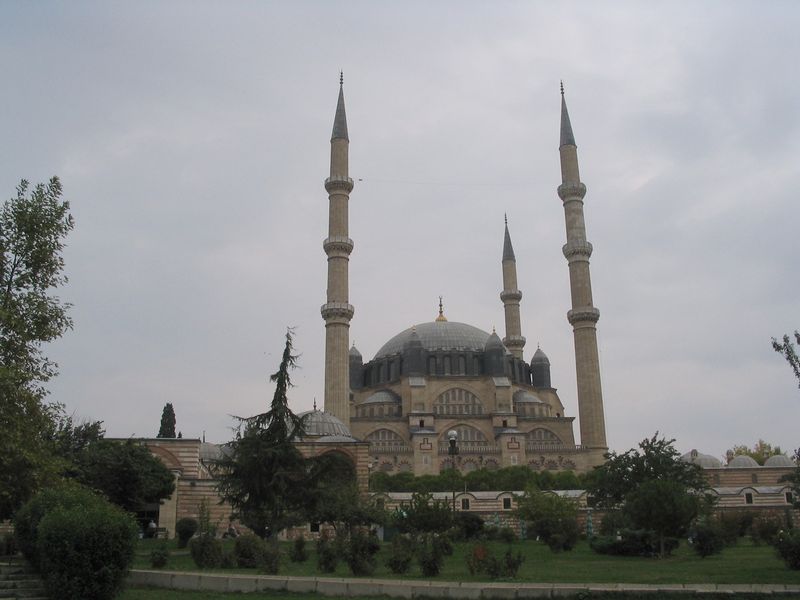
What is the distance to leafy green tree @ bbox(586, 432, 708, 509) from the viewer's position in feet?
79.4

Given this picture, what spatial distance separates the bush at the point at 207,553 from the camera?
14336mm

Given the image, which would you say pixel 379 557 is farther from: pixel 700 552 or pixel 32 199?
pixel 32 199

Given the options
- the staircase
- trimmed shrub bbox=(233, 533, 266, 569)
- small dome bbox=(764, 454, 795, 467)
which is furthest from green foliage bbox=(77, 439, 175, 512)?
small dome bbox=(764, 454, 795, 467)

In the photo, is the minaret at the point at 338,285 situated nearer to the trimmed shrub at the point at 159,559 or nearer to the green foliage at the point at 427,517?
the green foliage at the point at 427,517

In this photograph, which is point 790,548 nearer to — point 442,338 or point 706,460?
point 706,460

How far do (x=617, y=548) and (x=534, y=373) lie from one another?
120 feet

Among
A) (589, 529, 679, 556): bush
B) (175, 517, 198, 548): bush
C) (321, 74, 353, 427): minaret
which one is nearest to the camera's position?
(589, 529, 679, 556): bush

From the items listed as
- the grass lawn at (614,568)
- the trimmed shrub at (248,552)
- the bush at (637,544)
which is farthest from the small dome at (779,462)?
the trimmed shrub at (248,552)

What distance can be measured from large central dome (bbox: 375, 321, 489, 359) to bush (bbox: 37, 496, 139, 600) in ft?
145

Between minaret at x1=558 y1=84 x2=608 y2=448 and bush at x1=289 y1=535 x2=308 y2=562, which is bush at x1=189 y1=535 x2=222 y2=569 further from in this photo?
minaret at x1=558 y1=84 x2=608 y2=448

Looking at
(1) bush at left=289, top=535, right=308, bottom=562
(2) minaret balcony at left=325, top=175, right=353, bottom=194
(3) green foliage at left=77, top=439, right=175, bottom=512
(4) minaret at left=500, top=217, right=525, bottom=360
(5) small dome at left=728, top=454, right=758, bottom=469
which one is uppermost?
(2) minaret balcony at left=325, top=175, right=353, bottom=194

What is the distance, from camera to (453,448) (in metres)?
18.5

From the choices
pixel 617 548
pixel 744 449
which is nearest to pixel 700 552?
pixel 617 548

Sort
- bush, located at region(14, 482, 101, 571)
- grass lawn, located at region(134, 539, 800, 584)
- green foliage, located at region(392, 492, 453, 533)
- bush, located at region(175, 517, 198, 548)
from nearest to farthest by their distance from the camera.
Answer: bush, located at region(14, 482, 101, 571) < grass lawn, located at region(134, 539, 800, 584) < green foliage, located at region(392, 492, 453, 533) < bush, located at region(175, 517, 198, 548)
